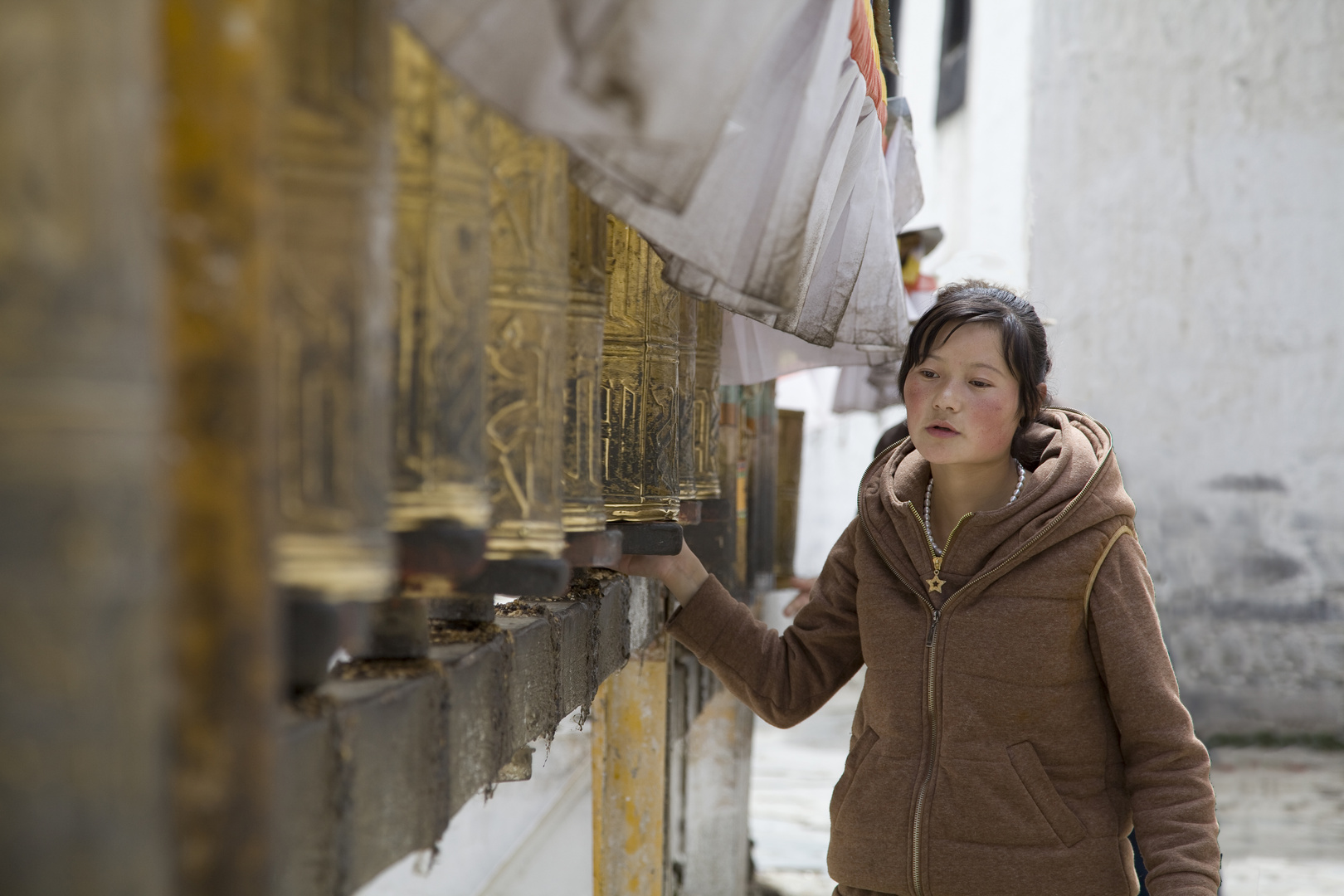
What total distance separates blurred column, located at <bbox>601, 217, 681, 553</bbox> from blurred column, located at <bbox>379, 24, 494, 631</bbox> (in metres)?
0.77

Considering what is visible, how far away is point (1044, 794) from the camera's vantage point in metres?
1.81

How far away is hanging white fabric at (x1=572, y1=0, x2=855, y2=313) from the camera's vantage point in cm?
128

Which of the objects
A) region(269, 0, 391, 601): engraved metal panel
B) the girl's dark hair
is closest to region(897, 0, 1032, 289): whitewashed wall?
the girl's dark hair

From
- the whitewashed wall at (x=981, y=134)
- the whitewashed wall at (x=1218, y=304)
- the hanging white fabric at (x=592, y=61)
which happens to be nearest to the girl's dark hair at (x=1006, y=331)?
the hanging white fabric at (x=592, y=61)

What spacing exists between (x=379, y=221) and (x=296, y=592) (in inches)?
10.9

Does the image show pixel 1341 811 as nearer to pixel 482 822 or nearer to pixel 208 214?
pixel 482 822

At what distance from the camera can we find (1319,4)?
7965mm

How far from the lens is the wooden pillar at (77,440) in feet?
1.82

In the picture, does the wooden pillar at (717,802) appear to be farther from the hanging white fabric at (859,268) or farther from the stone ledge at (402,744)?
the stone ledge at (402,744)

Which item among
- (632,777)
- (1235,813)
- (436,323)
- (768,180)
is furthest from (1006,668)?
(1235,813)

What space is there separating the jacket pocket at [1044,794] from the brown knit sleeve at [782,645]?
0.41 metres

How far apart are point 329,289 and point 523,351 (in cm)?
38

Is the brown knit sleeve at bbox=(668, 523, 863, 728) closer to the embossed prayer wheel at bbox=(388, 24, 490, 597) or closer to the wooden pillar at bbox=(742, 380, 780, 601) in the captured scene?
the embossed prayer wheel at bbox=(388, 24, 490, 597)

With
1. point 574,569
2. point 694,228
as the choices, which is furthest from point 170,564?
point 574,569
